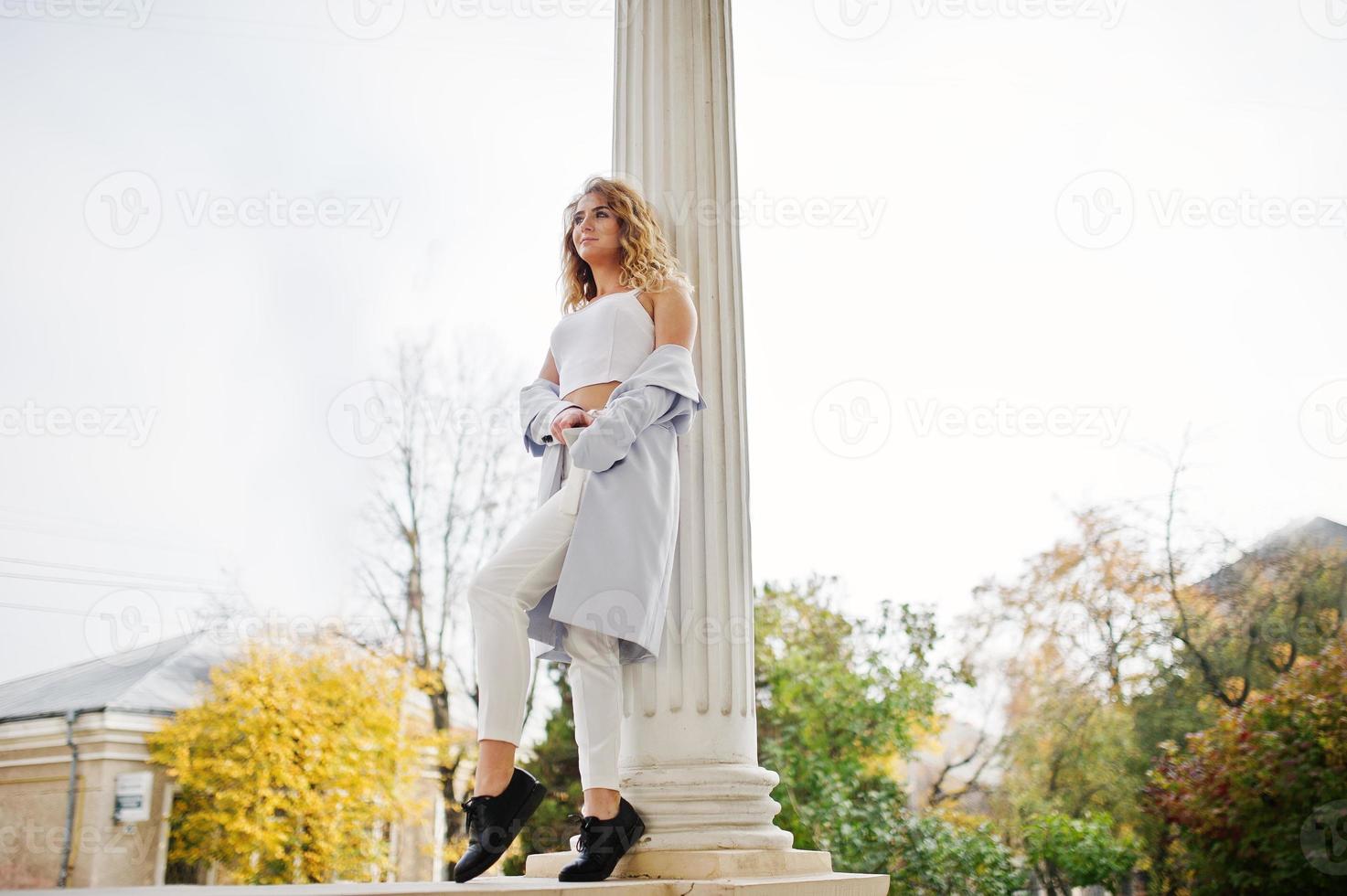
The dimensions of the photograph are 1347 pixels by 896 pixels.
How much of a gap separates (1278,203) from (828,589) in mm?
4023

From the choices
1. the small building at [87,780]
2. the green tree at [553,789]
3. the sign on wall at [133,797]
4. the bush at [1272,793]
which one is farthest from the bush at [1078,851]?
the sign on wall at [133,797]

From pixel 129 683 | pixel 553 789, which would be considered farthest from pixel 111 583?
pixel 553 789

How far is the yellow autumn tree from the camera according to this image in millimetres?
7199

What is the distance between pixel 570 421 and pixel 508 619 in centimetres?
49

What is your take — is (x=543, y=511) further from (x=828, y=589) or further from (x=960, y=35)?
(x=960, y=35)

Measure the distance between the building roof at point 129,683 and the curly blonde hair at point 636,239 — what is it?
589cm

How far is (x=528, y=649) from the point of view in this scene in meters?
2.33

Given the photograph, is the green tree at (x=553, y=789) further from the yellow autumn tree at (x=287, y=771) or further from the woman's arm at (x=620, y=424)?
the woman's arm at (x=620, y=424)

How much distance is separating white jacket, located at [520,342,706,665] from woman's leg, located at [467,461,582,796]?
0.18 feet

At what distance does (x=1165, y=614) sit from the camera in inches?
283

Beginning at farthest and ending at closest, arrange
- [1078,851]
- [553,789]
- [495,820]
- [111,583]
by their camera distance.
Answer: [553,789]
[111,583]
[1078,851]
[495,820]

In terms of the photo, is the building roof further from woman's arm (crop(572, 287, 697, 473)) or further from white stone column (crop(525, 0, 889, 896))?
woman's arm (crop(572, 287, 697, 473))

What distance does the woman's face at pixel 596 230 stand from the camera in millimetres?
2756

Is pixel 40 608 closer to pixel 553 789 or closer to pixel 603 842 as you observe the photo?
pixel 553 789
